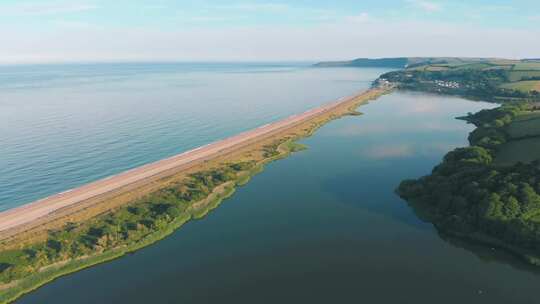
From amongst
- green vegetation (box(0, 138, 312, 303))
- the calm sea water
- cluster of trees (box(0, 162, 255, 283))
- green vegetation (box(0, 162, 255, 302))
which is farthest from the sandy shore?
green vegetation (box(0, 162, 255, 302))

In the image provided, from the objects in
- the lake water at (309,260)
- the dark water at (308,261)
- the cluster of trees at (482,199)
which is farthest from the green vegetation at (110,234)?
the cluster of trees at (482,199)

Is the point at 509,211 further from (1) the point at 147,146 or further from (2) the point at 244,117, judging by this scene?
(2) the point at 244,117

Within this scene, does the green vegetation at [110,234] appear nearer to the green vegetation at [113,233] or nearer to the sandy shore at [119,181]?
the green vegetation at [113,233]

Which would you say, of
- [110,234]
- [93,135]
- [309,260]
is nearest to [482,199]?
[309,260]

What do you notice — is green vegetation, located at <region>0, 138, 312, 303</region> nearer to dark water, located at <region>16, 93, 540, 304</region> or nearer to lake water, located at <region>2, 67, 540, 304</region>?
lake water, located at <region>2, 67, 540, 304</region>

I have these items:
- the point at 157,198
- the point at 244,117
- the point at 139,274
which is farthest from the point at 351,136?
the point at 139,274

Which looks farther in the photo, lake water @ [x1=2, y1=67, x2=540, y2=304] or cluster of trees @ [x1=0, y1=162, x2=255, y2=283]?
cluster of trees @ [x1=0, y1=162, x2=255, y2=283]
